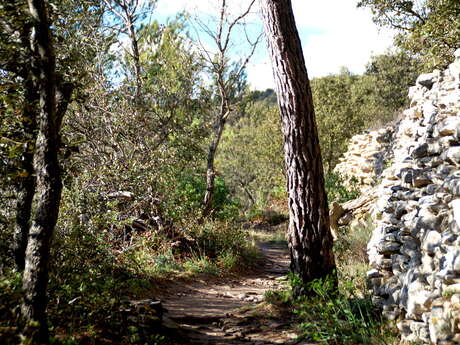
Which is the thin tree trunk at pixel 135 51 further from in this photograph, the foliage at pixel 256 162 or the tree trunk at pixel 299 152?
the foliage at pixel 256 162

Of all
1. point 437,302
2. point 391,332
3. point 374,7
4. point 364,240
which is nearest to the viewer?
point 437,302

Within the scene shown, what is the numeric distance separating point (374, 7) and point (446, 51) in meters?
4.17

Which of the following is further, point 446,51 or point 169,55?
point 446,51

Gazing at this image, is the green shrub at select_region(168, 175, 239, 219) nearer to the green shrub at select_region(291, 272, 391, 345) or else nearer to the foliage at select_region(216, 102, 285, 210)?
the green shrub at select_region(291, 272, 391, 345)

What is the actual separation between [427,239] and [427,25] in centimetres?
931

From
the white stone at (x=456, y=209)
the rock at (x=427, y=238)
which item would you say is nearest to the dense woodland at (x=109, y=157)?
the rock at (x=427, y=238)

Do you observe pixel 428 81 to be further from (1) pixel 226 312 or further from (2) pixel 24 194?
(2) pixel 24 194

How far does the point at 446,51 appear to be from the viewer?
1116cm

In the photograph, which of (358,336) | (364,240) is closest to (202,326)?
(358,336)

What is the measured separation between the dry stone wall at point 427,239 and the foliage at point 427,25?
263 inches

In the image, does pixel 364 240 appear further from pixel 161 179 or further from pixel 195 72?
pixel 195 72

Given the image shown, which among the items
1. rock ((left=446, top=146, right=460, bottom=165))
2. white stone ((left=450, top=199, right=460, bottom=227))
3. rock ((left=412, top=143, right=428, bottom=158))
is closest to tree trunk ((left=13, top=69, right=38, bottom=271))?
white stone ((left=450, top=199, right=460, bottom=227))

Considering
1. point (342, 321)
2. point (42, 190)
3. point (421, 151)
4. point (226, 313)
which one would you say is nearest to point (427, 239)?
point (342, 321)

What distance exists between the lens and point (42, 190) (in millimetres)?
2850
